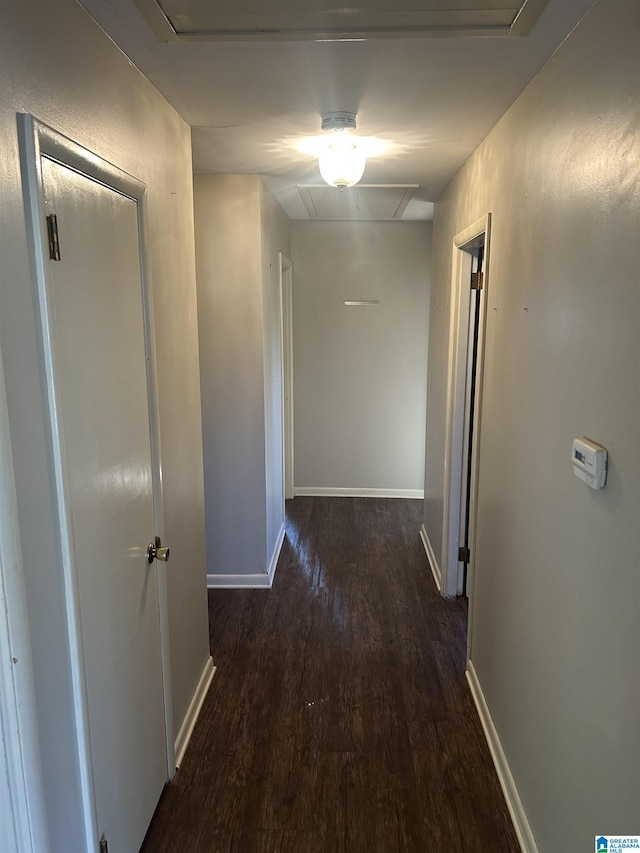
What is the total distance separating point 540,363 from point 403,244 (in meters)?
3.37

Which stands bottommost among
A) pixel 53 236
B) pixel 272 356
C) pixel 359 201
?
pixel 272 356

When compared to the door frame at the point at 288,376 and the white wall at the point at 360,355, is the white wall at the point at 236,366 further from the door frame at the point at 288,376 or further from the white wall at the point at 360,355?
the white wall at the point at 360,355

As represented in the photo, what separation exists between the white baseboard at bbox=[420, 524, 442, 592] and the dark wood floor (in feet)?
0.19

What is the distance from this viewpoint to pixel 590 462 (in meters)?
1.27

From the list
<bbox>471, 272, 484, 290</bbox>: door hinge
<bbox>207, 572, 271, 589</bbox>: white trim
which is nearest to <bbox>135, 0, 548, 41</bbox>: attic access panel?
<bbox>471, 272, 484, 290</bbox>: door hinge

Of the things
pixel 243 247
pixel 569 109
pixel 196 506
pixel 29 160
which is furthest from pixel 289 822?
pixel 243 247

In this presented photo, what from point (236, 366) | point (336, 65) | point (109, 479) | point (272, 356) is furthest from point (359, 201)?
point (109, 479)

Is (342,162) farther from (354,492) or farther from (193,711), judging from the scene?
(354,492)

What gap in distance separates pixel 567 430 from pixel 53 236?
1271mm

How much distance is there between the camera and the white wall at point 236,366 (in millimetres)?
3135

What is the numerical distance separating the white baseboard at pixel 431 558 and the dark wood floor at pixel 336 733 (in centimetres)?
6

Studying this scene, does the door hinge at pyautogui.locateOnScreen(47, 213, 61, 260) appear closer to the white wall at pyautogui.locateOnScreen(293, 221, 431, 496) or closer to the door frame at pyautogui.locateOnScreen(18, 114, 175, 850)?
the door frame at pyautogui.locateOnScreen(18, 114, 175, 850)

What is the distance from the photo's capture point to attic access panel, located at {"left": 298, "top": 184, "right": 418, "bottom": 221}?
3460 mm

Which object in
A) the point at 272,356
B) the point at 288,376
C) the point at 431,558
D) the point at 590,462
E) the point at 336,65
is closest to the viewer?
the point at 590,462
